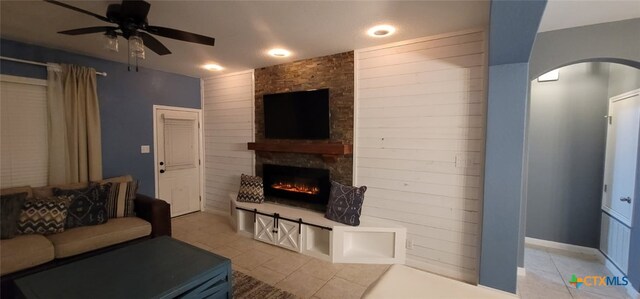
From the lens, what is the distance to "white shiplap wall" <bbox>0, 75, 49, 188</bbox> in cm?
293

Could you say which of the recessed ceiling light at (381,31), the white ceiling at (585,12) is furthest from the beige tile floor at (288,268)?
the white ceiling at (585,12)

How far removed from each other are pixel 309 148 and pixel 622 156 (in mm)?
3420

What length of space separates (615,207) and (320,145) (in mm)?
3339

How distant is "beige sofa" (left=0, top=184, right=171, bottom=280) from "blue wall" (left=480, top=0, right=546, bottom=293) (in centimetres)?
341

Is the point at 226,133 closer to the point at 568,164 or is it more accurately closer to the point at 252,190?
the point at 252,190

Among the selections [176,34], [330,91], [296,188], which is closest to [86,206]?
[176,34]

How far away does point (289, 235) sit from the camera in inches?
130

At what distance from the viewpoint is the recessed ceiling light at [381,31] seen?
2.56 metres

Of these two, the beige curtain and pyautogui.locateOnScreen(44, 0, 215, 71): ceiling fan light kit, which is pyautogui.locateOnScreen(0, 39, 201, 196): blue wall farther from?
pyautogui.locateOnScreen(44, 0, 215, 71): ceiling fan light kit

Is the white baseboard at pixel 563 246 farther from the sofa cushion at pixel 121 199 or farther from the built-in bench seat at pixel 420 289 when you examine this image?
the sofa cushion at pixel 121 199

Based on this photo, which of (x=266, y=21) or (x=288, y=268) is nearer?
(x=266, y=21)

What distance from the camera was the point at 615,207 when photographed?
294cm

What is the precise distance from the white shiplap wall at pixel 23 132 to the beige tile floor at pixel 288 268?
176 centimetres

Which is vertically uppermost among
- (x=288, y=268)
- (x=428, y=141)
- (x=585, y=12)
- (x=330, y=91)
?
(x=585, y=12)
